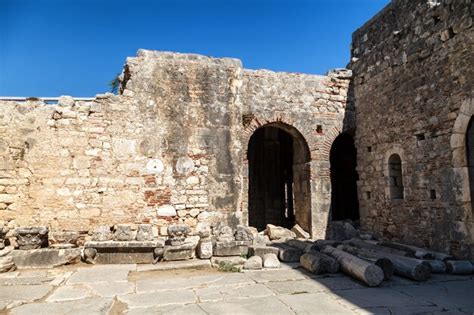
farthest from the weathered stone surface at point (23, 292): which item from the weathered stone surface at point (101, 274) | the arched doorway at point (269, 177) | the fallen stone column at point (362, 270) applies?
the arched doorway at point (269, 177)

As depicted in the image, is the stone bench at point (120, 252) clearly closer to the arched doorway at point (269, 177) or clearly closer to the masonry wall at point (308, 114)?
the masonry wall at point (308, 114)

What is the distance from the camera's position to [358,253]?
6906mm

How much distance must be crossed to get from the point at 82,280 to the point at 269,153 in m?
10.3

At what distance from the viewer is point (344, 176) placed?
45.2 feet

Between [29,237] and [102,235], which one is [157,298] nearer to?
[102,235]

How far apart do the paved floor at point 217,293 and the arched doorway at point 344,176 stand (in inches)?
301

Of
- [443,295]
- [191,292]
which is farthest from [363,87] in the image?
[191,292]

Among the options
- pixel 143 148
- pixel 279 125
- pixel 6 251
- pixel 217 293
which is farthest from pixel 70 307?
pixel 279 125

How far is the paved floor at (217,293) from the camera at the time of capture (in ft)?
14.1

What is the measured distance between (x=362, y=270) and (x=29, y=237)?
19.5 feet

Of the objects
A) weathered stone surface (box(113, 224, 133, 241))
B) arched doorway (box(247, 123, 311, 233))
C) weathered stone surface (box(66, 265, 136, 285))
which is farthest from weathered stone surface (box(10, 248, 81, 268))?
arched doorway (box(247, 123, 311, 233))

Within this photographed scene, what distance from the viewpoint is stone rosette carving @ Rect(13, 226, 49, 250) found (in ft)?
22.5

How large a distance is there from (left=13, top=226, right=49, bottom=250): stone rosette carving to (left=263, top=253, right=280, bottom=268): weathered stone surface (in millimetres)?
4231

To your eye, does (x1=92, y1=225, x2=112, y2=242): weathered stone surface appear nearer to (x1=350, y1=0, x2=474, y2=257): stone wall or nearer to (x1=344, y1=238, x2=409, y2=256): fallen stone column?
(x1=344, y1=238, x2=409, y2=256): fallen stone column
